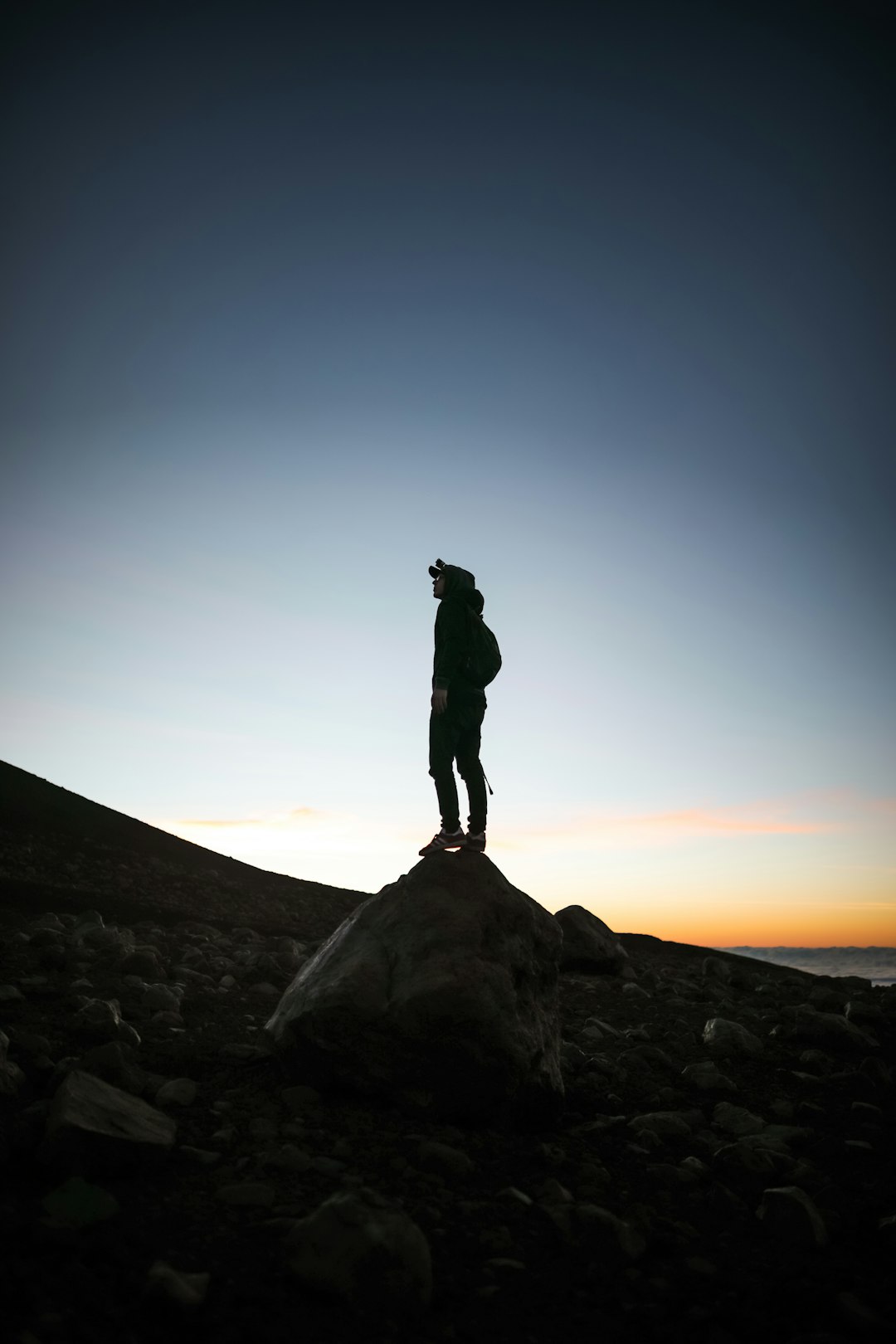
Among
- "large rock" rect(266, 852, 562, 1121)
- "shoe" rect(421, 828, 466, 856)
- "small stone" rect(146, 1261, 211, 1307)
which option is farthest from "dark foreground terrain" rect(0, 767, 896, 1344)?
"shoe" rect(421, 828, 466, 856)

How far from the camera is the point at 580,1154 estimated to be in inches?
198

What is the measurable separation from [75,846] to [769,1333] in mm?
18818

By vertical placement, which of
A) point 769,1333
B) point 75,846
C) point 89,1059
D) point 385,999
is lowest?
point 769,1333

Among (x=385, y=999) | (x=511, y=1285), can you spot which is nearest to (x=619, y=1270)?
(x=511, y=1285)

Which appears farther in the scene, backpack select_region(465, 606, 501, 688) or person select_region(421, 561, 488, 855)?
backpack select_region(465, 606, 501, 688)

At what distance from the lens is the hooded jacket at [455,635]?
7297 millimetres

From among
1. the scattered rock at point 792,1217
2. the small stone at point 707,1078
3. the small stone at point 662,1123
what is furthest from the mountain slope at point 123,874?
the scattered rock at point 792,1217

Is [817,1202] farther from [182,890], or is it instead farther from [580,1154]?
[182,890]

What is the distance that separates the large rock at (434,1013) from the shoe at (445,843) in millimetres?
714

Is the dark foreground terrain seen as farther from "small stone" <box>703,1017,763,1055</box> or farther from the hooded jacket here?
the hooded jacket

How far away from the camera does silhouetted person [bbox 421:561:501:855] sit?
23.8ft

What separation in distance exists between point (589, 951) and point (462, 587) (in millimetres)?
7731

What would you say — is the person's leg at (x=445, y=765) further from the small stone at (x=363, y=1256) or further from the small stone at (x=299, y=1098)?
the small stone at (x=363, y=1256)

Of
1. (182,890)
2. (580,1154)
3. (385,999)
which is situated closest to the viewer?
(580,1154)
